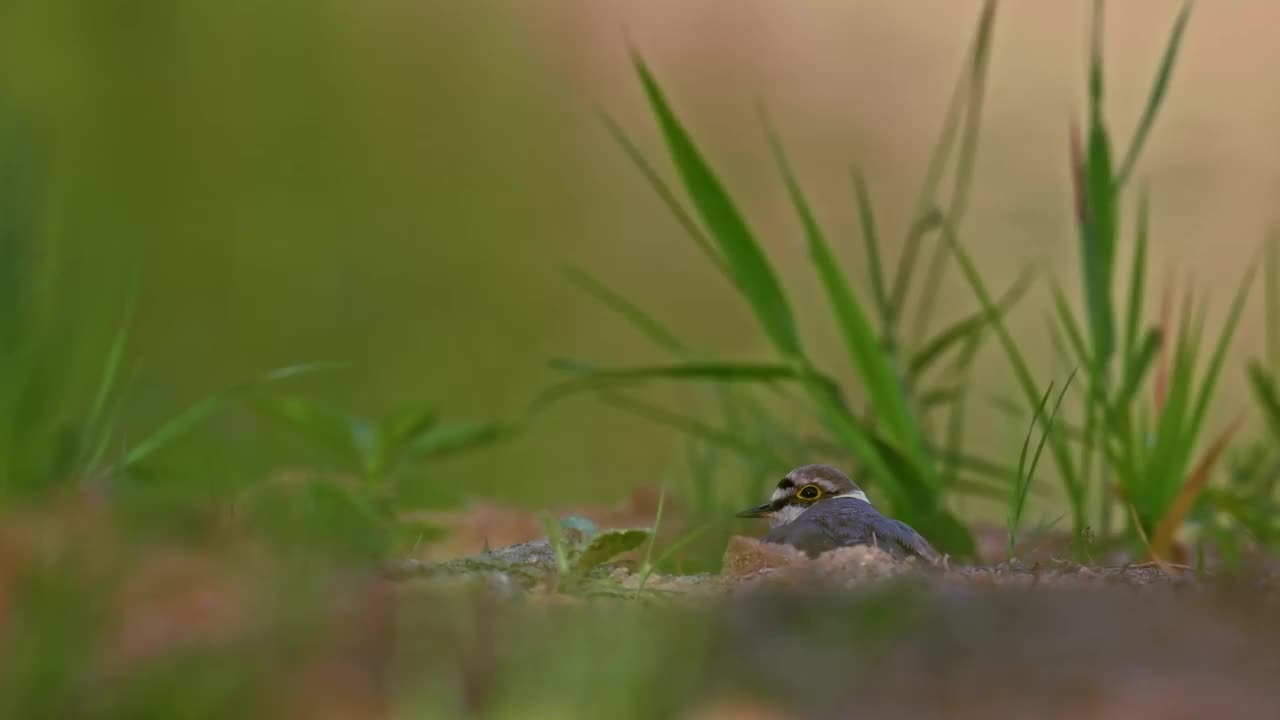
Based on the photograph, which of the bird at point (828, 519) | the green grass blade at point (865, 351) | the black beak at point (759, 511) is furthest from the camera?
the black beak at point (759, 511)

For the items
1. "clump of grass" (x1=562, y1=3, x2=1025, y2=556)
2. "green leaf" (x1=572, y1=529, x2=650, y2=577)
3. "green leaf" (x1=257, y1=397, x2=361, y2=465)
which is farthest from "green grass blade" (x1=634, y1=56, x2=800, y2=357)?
"green leaf" (x1=572, y1=529, x2=650, y2=577)

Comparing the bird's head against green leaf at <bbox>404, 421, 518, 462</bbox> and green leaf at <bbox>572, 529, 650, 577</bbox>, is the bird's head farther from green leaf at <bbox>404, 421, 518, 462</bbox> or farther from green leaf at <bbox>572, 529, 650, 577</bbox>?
green leaf at <bbox>572, 529, 650, 577</bbox>

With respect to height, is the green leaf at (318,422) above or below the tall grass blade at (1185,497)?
above

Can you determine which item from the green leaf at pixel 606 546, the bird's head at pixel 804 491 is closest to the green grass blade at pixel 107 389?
the green leaf at pixel 606 546

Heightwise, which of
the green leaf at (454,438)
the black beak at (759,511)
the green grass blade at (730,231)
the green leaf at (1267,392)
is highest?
the green grass blade at (730,231)

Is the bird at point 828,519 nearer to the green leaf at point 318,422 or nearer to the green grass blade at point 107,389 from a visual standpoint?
the green leaf at point 318,422

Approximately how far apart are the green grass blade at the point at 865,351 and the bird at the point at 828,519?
7.1 inches

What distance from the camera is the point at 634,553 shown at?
2627 millimetres

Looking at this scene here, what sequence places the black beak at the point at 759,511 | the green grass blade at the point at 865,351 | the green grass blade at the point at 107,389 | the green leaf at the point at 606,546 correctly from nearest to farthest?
the green leaf at the point at 606,546 < the green grass blade at the point at 107,389 < the green grass blade at the point at 865,351 < the black beak at the point at 759,511

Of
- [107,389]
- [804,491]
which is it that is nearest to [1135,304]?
[804,491]

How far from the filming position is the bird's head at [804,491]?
331 centimetres

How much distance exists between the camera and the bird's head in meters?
3.31

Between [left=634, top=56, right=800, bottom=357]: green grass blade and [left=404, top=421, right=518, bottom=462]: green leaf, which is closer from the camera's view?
[left=634, top=56, right=800, bottom=357]: green grass blade

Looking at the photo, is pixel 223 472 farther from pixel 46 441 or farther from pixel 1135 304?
pixel 1135 304
